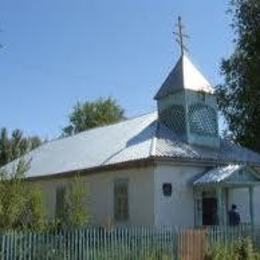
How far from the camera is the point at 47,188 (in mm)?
29594

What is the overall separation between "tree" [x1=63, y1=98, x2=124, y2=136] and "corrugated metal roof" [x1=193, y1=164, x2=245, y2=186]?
4289 centimetres

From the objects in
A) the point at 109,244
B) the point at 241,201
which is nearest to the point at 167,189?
the point at 241,201

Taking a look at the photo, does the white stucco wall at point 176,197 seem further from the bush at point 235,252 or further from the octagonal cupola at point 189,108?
the bush at point 235,252

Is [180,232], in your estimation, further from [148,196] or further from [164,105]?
[164,105]

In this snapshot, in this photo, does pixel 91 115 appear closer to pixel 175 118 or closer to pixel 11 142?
pixel 11 142

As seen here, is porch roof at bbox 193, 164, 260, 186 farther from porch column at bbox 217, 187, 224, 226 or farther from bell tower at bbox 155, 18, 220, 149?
bell tower at bbox 155, 18, 220, 149

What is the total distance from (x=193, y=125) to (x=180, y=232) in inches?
415

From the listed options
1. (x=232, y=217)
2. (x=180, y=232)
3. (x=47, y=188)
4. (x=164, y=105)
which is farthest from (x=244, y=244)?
(x=47, y=188)

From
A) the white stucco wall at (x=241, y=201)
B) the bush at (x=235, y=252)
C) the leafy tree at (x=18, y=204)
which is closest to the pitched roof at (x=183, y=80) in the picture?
the white stucco wall at (x=241, y=201)

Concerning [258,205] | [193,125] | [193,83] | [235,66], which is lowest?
[258,205]

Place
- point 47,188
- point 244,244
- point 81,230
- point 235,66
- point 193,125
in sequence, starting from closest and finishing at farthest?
point 81,230, point 244,244, point 193,125, point 47,188, point 235,66

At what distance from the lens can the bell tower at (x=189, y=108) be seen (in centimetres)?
2602

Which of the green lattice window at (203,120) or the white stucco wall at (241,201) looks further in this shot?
the green lattice window at (203,120)

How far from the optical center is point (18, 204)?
14977 mm
